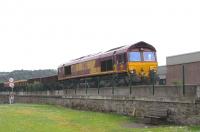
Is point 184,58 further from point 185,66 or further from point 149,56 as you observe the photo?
point 149,56

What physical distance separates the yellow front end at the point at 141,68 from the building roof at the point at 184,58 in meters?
27.4

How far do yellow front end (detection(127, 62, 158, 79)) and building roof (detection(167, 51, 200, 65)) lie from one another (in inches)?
1079

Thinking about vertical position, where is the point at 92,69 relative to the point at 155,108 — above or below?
above

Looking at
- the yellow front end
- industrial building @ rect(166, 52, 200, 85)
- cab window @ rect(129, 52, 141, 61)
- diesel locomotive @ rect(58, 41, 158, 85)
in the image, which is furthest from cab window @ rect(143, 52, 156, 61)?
industrial building @ rect(166, 52, 200, 85)

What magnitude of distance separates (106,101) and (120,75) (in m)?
3.12

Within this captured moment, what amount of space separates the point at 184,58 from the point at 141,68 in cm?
3113

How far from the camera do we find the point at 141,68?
3394cm

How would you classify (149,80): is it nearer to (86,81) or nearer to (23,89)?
(86,81)

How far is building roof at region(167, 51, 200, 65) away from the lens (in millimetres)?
61516

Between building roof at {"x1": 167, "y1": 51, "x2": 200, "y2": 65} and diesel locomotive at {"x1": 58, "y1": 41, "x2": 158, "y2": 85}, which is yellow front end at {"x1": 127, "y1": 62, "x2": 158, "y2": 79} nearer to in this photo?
diesel locomotive at {"x1": 58, "y1": 41, "x2": 158, "y2": 85}

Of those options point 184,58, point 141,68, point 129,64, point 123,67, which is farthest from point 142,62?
point 184,58

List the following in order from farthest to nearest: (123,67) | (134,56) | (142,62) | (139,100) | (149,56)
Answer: (149,56)
(142,62)
(134,56)
(123,67)
(139,100)

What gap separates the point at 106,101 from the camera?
32031 millimetres

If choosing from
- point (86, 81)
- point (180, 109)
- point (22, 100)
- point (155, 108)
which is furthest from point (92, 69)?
point (22, 100)
